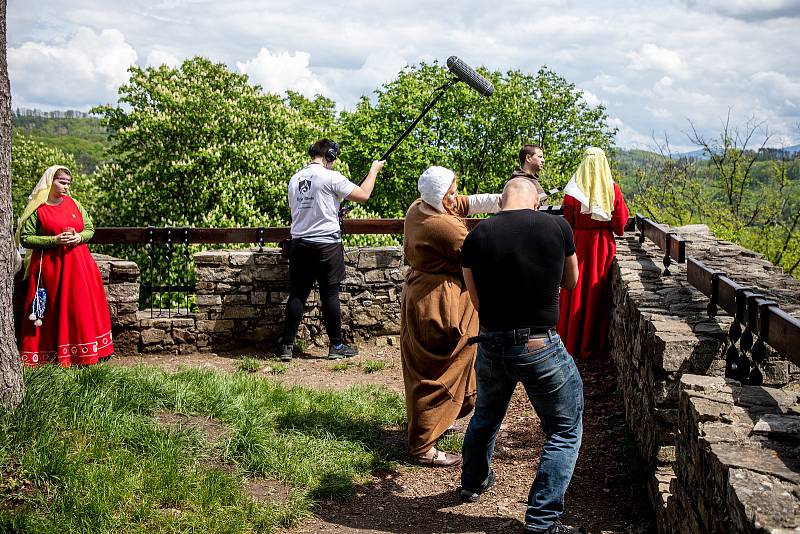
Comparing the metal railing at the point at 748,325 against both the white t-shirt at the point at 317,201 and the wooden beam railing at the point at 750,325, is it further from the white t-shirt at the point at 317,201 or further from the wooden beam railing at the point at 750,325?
the white t-shirt at the point at 317,201

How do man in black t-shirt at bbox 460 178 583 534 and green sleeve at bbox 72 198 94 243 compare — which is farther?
green sleeve at bbox 72 198 94 243

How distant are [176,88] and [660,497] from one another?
15414 millimetres

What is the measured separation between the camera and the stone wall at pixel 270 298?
7.57 meters

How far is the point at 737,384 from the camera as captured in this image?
309cm

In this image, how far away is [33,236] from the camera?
621 centimetres

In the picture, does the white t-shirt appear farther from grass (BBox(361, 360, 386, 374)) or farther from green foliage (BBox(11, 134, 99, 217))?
green foliage (BBox(11, 134, 99, 217))

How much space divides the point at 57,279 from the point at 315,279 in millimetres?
2363

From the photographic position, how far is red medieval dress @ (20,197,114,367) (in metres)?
6.30

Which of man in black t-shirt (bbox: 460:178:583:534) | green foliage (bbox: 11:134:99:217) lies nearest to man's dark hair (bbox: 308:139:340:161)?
man in black t-shirt (bbox: 460:178:583:534)

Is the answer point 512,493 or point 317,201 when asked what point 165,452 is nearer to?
point 512,493

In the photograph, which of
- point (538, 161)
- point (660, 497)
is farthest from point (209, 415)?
point (538, 161)

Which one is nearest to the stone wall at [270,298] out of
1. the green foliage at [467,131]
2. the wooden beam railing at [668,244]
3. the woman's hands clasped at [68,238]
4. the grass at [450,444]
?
the woman's hands clasped at [68,238]

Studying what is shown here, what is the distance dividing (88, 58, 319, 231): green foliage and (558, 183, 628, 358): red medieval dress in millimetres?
9269

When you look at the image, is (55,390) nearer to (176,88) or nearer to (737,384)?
(737,384)
